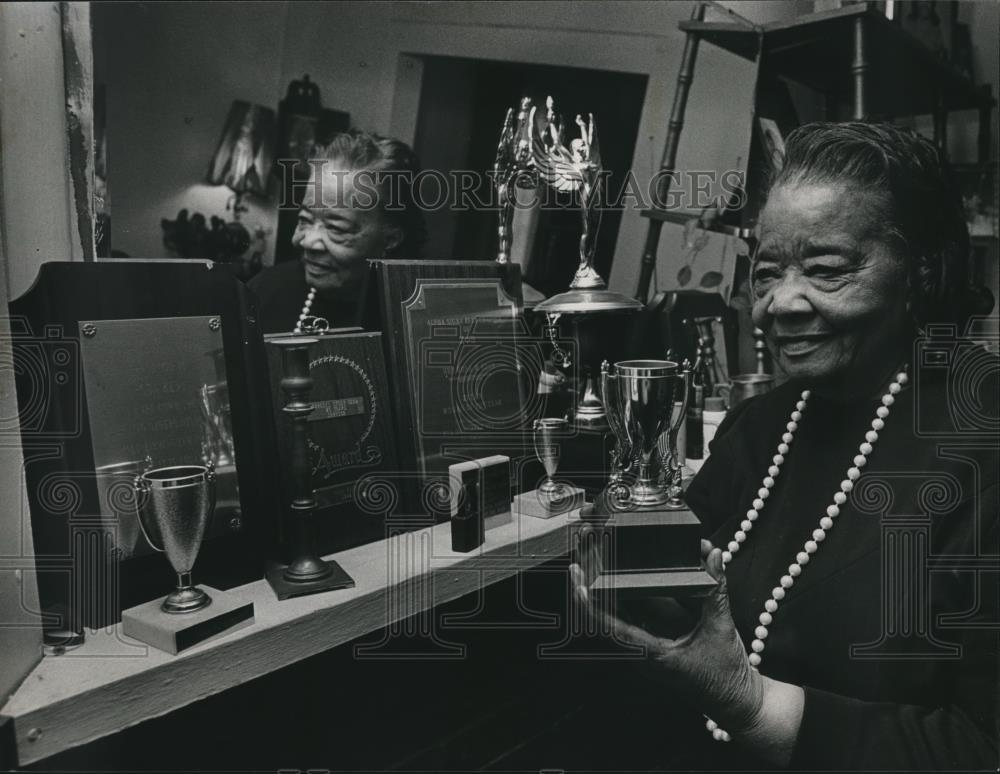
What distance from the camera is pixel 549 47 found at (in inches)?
66.4

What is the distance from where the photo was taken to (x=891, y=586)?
37.7 inches

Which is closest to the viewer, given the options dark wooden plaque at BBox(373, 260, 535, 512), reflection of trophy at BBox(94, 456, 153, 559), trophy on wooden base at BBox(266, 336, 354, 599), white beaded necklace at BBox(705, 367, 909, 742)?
reflection of trophy at BBox(94, 456, 153, 559)

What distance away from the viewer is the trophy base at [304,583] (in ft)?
3.00

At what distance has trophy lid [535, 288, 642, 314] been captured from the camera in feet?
4.43

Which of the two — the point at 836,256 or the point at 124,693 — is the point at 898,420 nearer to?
the point at 836,256

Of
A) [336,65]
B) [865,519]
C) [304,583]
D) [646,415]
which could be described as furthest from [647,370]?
[336,65]

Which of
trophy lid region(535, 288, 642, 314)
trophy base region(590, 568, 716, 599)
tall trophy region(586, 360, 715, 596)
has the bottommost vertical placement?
trophy base region(590, 568, 716, 599)

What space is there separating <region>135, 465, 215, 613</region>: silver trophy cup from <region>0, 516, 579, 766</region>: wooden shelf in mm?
55

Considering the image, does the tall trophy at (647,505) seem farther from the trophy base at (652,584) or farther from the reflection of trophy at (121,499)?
the reflection of trophy at (121,499)

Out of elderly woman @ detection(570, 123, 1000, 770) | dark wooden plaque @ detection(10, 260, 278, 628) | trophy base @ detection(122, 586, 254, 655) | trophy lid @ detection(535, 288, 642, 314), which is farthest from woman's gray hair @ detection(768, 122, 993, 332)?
trophy base @ detection(122, 586, 254, 655)

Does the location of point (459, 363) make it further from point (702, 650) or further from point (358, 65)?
point (358, 65)

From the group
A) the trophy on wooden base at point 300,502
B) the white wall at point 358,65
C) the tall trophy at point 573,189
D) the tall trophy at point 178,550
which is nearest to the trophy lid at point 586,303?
the tall trophy at point 573,189

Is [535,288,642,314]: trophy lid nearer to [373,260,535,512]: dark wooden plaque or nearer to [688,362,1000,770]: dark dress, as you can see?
[373,260,535,512]: dark wooden plaque

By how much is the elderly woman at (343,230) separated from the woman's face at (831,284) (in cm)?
84
